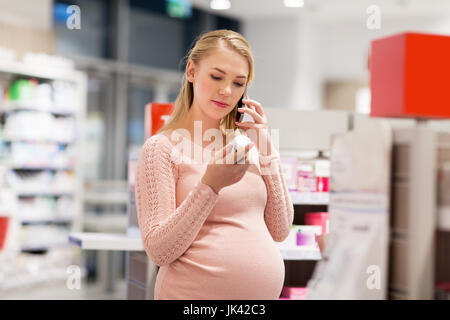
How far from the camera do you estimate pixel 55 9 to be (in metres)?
6.75

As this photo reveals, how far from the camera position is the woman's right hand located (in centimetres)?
126

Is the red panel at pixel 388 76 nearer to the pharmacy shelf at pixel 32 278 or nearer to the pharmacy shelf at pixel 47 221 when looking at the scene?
the pharmacy shelf at pixel 32 278

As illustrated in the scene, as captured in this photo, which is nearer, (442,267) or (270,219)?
(442,267)

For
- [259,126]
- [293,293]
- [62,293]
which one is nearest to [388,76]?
[259,126]

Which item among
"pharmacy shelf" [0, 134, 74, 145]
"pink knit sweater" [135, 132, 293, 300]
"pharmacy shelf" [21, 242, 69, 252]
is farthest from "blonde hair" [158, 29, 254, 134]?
"pharmacy shelf" [21, 242, 69, 252]

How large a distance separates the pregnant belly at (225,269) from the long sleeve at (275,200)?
4.9 inches

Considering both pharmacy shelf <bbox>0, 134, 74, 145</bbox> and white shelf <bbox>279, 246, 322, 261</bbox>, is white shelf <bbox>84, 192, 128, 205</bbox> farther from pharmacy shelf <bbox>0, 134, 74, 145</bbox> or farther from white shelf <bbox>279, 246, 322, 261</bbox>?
white shelf <bbox>279, 246, 322, 261</bbox>

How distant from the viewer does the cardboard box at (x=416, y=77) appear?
1.13m

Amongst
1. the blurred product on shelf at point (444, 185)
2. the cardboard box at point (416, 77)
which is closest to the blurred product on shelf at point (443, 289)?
the blurred product on shelf at point (444, 185)

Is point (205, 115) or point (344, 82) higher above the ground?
point (344, 82)

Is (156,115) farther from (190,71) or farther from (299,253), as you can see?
(190,71)

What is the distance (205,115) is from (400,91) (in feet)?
1.81
